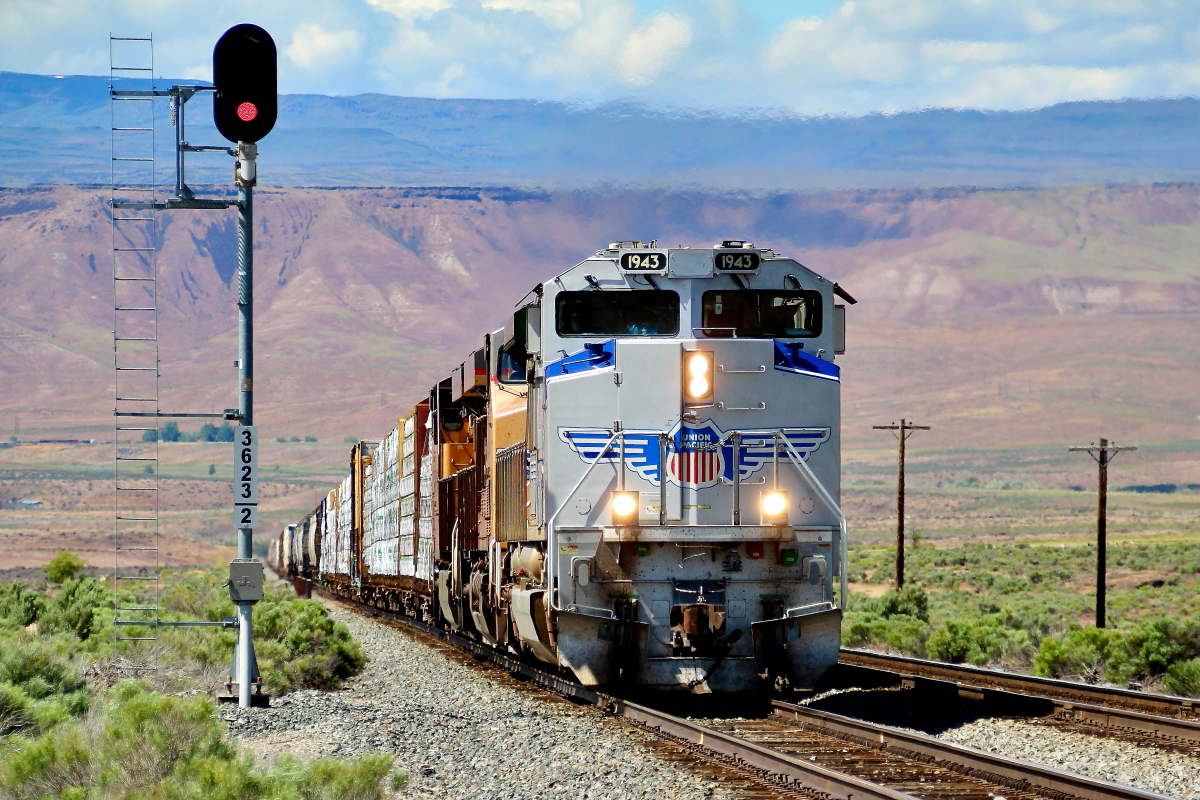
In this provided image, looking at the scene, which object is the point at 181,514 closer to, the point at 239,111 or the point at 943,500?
the point at 943,500

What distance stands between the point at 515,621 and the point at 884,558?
56767 millimetres

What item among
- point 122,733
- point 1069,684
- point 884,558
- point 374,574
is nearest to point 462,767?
point 122,733

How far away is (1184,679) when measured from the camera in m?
15.5

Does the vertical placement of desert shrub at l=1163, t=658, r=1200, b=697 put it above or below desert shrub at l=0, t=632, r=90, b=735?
below

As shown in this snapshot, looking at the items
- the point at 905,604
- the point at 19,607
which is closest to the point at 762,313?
the point at 19,607

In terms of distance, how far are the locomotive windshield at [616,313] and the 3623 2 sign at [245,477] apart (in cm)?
300

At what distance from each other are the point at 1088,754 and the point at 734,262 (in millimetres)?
5144

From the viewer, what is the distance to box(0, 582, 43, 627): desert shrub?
2178cm

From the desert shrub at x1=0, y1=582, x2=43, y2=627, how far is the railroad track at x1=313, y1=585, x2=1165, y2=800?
39.7 feet

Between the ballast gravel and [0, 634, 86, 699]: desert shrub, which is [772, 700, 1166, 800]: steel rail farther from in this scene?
[0, 634, 86, 699]: desert shrub

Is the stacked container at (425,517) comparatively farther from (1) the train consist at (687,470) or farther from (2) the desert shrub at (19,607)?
(1) the train consist at (687,470)

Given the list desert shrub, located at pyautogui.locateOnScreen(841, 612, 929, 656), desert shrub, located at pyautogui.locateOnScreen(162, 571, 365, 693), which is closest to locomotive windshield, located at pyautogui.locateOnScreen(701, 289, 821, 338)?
desert shrub, located at pyautogui.locateOnScreen(162, 571, 365, 693)

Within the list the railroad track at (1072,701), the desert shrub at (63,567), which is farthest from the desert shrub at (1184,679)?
the desert shrub at (63,567)

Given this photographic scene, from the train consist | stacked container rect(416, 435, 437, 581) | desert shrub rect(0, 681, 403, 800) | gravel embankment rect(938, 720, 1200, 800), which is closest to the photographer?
desert shrub rect(0, 681, 403, 800)
